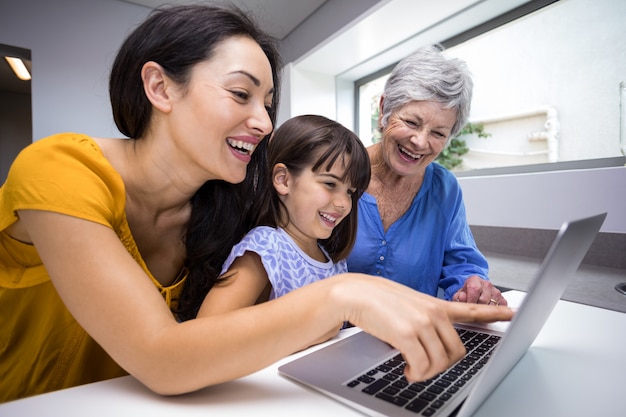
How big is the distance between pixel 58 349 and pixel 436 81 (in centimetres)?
119

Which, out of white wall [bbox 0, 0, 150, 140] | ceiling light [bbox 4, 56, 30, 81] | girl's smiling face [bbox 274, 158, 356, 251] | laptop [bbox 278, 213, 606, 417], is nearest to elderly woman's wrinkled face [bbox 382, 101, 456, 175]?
girl's smiling face [bbox 274, 158, 356, 251]

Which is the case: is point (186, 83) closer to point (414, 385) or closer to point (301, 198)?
point (301, 198)

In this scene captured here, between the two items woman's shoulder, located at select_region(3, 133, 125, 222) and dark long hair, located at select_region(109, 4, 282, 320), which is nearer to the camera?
woman's shoulder, located at select_region(3, 133, 125, 222)

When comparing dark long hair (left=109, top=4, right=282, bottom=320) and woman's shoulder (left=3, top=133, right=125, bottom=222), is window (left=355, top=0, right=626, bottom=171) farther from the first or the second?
woman's shoulder (left=3, top=133, right=125, bottom=222)

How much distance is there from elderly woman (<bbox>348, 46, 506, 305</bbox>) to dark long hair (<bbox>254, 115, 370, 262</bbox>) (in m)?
0.22

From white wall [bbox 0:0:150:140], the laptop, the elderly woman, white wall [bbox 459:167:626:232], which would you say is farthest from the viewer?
white wall [bbox 0:0:150:140]

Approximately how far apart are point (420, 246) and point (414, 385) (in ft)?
2.70

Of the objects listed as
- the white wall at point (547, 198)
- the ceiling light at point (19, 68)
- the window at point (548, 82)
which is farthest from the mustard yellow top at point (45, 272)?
the ceiling light at point (19, 68)

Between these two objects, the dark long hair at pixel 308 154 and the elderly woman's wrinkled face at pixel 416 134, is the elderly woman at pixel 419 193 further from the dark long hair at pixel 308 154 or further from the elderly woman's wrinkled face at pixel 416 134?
the dark long hair at pixel 308 154

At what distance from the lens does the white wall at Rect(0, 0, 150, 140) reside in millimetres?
2498

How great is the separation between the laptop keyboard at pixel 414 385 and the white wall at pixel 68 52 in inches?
102

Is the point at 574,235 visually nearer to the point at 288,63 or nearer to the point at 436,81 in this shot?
the point at 436,81

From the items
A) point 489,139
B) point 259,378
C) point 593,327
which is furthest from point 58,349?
point 489,139

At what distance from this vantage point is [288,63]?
325 centimetres
